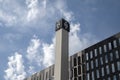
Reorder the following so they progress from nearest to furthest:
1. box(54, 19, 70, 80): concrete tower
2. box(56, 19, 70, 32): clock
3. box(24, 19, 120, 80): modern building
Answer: box(54, 19, 70, 80): concrete tower → box(56, 19, 70, 32): clock → box(24, 19, 120, 80): modern building

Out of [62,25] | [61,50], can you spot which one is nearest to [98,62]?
[62,25]

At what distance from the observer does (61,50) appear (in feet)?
173

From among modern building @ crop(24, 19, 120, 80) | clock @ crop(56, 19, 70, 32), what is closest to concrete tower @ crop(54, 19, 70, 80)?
clock @ crop(56, 19, 70, 32)

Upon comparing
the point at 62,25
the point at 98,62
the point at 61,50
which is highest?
the point at 98,62

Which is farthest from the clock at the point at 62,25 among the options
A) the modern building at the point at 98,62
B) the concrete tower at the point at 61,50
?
the modern building at the point at 98,62

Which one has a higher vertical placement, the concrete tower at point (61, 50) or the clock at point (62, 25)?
the clock at point (62, 25)

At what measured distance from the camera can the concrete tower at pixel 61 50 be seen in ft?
A: 166

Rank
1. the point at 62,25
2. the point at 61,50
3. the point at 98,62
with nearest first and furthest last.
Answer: the point at 61,50 → the point at 62,25 → the point at 98,62

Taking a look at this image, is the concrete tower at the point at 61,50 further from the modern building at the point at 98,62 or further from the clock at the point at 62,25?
the modern building at the point at 98,62

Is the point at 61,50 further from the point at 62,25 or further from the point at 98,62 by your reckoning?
the point at 98,62

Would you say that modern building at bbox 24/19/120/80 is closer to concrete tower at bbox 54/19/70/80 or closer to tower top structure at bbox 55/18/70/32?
tower top structure at bbox 55/18/70/32

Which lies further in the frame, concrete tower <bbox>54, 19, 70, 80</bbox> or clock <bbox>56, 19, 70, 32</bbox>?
clock <bbox>56, 19, 70, 32</bbox>

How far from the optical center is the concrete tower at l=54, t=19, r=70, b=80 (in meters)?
50.6

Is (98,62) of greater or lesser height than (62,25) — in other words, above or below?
above
